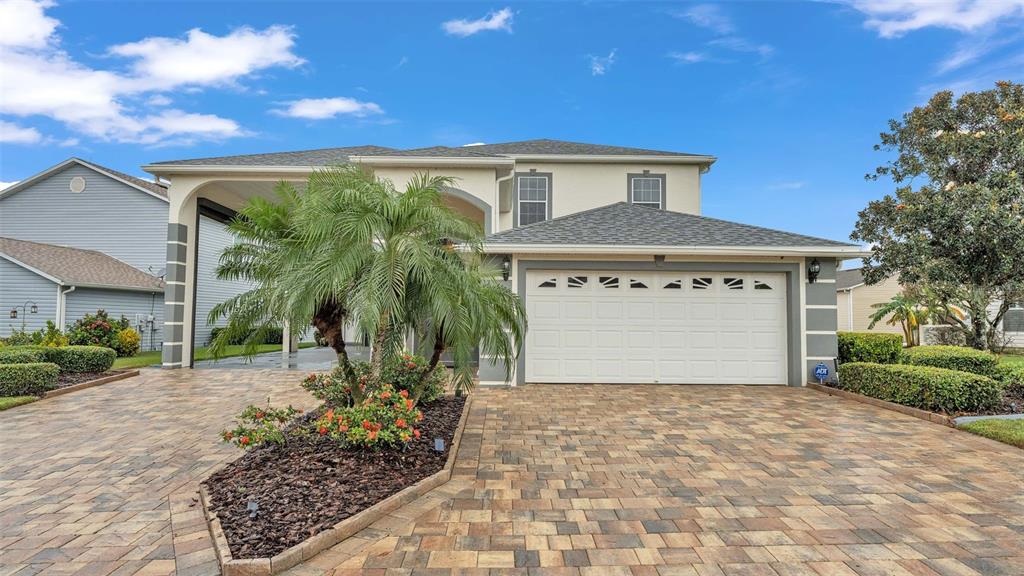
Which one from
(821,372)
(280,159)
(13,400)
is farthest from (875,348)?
(13,400)

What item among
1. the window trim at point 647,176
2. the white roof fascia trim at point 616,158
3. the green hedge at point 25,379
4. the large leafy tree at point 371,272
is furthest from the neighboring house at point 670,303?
the green hedge at point 25,379

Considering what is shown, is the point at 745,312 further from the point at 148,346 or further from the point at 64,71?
the point at 148,346

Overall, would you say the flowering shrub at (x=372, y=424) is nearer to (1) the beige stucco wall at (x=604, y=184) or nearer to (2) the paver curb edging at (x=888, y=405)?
(2) the paver curb edging at (x=888, y=405)

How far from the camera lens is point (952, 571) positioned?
→ 9.16ft

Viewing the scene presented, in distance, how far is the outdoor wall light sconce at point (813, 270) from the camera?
9320 millimetres

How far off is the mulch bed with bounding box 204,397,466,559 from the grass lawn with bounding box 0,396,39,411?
572 cm

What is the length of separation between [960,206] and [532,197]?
1318cm

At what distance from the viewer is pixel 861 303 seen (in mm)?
24078

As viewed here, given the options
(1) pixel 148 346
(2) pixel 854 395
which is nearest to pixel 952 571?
(2) pixel 854 395

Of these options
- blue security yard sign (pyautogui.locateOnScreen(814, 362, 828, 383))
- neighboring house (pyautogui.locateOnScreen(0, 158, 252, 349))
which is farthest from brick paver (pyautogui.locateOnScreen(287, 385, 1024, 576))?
neighboring house (pyautogui.locateOnScreen(0, 158, 252, 349))

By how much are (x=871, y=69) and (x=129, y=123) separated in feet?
74.5

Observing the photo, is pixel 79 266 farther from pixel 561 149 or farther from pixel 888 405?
pixel 888 405

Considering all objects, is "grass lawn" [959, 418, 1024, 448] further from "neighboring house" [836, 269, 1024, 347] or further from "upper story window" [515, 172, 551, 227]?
"neighboring house" [836, 269, 1024, 347]

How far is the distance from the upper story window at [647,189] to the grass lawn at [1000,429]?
10.1 m
